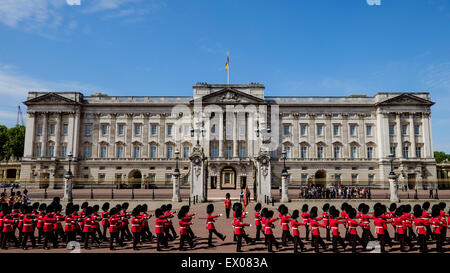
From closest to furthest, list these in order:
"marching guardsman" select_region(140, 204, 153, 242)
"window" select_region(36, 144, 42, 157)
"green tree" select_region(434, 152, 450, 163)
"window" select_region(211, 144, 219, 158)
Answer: "marching guardsman" select_region(140, 204, 153, 242) < "window" select_region(211, 144, 219, 158) < "window" select_region(36, 144, 42, 157) < "green tree" select_region(434, 152, 450, 163)

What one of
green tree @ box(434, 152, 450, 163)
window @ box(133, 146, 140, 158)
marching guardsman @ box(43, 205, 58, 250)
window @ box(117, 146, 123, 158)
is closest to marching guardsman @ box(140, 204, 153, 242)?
marching guardsman @ box(43, 205, 58, 250)

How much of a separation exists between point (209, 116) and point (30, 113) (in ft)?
97.9

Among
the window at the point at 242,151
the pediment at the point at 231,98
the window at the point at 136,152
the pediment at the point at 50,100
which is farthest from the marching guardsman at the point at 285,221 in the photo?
the pediment at the point at 50,100

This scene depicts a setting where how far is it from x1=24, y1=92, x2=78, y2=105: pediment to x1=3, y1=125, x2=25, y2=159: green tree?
2589 centimetres

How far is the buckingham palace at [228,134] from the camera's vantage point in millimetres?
48312

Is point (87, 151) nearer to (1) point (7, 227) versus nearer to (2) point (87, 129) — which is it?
(2) point (87, 129)

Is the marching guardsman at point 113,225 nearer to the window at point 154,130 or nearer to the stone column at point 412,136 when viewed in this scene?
the window at point 154,130

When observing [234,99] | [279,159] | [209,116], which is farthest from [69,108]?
[279,159]

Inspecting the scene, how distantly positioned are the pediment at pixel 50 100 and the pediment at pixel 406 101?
172 ft

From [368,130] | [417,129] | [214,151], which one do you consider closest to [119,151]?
[214,151]

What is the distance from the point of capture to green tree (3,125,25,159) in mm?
67688

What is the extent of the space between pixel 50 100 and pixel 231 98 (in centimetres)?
3034

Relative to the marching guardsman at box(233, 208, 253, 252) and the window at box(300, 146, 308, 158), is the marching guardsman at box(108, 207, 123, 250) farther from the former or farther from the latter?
the window at box(300, 146, 308, 158)
